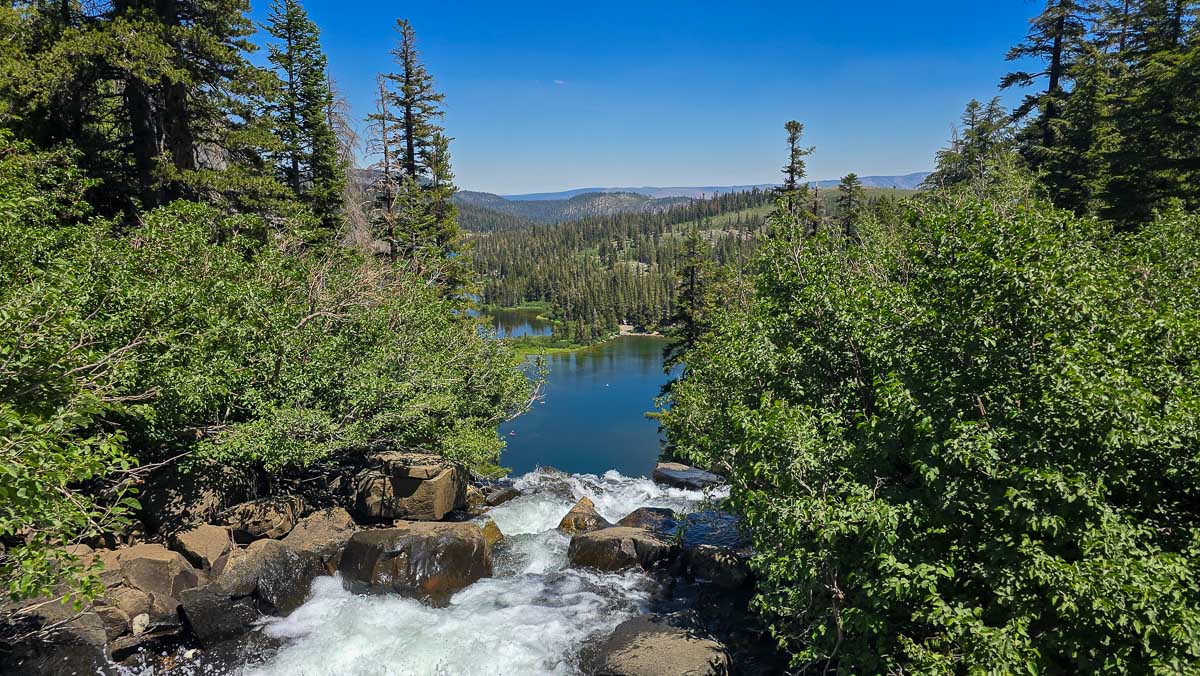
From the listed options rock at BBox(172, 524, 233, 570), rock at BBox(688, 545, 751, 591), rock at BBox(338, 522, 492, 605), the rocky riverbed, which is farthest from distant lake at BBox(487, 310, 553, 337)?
rock at BBox(172, 524, 233, 570)

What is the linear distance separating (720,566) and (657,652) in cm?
522

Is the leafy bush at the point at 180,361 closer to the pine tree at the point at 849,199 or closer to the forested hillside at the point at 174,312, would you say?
the forested hillside at the point at 174,312

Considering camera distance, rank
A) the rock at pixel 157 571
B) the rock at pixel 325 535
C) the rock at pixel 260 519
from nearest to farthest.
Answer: the rock at pixel 157 571
the rock at pixel 260 519
the rock at pixel 325 535

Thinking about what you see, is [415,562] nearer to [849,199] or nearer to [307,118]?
[307,118]

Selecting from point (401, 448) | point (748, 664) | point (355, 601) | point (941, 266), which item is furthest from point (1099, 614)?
point (401, 448)

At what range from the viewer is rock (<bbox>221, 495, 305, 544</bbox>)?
17.0m

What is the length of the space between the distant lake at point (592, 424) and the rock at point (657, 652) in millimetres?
14473

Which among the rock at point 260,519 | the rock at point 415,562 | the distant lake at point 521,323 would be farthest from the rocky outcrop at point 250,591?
the distant lake at point 521,323

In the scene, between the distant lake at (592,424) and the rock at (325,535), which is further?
the distant lake at (592,424)

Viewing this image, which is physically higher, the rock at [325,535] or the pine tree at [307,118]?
the pine tree at [307,118]

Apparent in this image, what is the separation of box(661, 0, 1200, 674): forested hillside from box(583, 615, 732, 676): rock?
209 cm

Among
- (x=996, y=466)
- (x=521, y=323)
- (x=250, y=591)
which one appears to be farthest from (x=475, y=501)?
(x=521, y=323)

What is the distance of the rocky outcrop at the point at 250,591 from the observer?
46.2 ft

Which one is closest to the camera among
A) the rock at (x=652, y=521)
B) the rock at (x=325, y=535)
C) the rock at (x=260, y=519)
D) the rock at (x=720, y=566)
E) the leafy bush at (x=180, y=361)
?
the leafy bush at (x=180, y=361)
